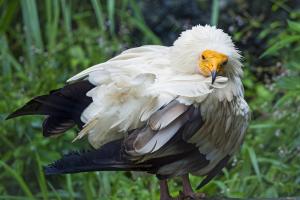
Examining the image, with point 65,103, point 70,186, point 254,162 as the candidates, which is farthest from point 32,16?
point 65,103

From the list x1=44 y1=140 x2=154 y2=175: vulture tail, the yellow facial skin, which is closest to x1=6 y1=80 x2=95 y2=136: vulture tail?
x1=44 y1=140 x2=154 y2=175: vulture tail

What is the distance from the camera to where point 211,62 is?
3.78m

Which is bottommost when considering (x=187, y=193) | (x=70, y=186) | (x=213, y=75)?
(x=70, y=186)

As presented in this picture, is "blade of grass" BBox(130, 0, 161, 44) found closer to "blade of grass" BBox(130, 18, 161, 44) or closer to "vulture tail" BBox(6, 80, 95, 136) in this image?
"blade of grass" BBox(130, 18, 161, 44)

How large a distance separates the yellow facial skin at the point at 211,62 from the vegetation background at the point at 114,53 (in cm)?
81

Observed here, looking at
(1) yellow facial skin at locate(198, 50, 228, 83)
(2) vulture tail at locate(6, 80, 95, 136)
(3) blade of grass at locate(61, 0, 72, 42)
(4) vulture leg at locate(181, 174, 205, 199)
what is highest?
(1) yellow facial skin at locate(198, 50, 228, 83)

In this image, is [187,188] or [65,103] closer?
[65,103]

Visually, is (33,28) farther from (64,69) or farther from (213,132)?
(213,132)

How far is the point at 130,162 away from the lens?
3.57m

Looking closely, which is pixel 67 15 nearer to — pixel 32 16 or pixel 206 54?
pixel 32 16

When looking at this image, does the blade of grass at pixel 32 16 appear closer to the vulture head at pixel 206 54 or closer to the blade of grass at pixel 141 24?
the blade of grass at pixel 141 24

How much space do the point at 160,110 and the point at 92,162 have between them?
360 mm

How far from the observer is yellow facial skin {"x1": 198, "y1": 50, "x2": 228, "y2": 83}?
148 inches

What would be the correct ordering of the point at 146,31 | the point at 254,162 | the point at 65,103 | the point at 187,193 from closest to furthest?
the point at 65,103
the point at 187,193
the point at 254,162
the point at 146,31
